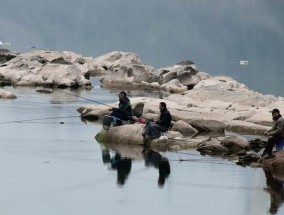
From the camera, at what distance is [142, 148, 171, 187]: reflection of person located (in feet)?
84.2

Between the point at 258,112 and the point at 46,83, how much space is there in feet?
125

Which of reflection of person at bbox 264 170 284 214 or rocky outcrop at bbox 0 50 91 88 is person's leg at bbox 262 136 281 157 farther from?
rocky outcrop at bbox 0 50 91 88

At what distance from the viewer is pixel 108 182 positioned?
24.2 metres

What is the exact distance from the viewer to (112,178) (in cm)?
2506

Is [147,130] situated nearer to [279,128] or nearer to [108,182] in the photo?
[279,128]

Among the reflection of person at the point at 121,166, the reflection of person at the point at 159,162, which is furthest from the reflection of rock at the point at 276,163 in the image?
the reflection of person at the point at 121,166

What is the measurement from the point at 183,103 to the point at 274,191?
27.0 metres

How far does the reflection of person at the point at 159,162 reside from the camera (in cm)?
2566

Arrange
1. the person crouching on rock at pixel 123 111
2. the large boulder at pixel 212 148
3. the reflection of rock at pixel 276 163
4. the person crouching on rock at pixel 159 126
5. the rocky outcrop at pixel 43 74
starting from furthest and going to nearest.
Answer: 1. the rocky outcrop at pixel 43 74
2. the person crouching on rock at pixel 123 111
3. the person crouching on rock at pixel 159 126
4. the large boulder at pixel 212 148
5. the reflection of rock at pixel 276 163

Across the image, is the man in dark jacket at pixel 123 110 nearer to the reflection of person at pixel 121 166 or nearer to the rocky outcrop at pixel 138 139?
the rocky outcrop at pixel 138 139

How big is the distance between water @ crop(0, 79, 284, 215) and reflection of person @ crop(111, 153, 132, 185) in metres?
0.04

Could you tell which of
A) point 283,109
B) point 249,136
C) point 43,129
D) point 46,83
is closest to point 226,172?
point 249,136

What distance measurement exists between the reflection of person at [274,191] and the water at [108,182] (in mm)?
201

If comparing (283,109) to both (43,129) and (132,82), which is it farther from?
(132,82)
